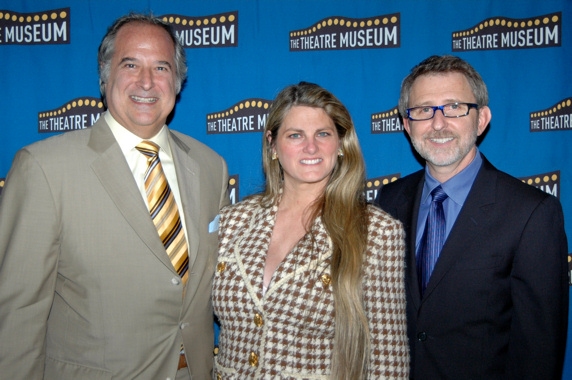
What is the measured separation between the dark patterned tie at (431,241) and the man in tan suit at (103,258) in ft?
3.10

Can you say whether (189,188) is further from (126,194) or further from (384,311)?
(384,311)

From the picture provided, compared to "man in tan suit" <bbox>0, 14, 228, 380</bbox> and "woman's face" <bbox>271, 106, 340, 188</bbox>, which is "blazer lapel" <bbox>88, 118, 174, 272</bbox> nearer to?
"man in tan suit" <bbox>0, 14, 228, 380</bbox>

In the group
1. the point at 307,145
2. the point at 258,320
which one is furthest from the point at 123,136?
the point at 258,320

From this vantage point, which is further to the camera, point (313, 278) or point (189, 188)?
point (189, 188)

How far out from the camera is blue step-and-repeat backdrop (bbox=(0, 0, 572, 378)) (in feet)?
10.1

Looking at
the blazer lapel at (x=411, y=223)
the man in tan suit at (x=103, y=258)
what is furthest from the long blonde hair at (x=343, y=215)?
the man in tan suit at (x=103, y=258)

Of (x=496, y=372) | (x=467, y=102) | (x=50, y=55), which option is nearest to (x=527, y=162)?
(x=467, y=102)

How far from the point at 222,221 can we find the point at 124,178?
48 cm

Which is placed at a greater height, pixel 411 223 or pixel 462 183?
pixel 462 183

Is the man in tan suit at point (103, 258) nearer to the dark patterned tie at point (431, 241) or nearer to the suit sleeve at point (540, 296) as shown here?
the dark patterned tie at point (431, 241)

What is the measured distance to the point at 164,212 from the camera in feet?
6.74

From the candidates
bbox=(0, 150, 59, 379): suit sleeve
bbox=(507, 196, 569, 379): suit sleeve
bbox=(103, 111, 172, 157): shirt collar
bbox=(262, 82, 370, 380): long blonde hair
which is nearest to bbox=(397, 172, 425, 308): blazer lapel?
bbox=(262, 82, 370, 380): long blonde hair

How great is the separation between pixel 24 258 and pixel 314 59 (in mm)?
2036

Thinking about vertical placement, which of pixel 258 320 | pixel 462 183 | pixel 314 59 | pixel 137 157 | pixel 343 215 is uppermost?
pixel 314 59
